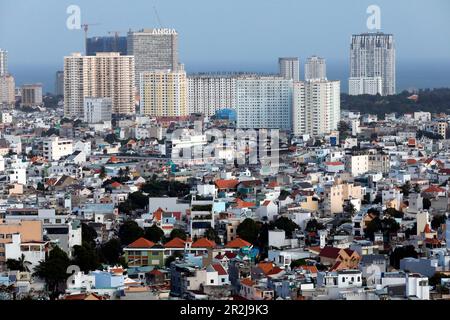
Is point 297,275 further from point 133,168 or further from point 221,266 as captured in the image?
point 133,168

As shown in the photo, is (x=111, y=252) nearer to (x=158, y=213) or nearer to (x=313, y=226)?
(x=313, y=226)

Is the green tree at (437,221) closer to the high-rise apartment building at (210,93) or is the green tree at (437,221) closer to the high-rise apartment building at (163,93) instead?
the high-rise apartment building at (163,93)

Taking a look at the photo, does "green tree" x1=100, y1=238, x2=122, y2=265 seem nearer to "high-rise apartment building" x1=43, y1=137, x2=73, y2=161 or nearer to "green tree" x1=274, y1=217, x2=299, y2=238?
"green tree" x1=274, y1=217, x2=299, y2=238

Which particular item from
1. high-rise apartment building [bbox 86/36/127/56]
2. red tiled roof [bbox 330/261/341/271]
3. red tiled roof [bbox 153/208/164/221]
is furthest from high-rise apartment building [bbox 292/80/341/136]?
red tiled roof [bbox 330/261/341/271]

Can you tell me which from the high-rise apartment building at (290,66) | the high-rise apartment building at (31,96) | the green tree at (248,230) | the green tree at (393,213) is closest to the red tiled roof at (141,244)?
the green tree at (248,230)

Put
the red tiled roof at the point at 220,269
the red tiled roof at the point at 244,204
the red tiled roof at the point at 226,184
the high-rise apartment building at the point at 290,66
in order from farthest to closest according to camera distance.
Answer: the high-rise apartment building at the point at 290,66 < the red tiled roof at the point at 226,184 < the red tiled roof at the point at 244,204 < the red tiled roof at the point at 220,269

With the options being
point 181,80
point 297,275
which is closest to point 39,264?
point 297,275

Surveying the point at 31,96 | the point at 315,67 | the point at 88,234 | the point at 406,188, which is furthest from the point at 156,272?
the point at 31,96
